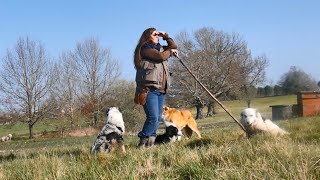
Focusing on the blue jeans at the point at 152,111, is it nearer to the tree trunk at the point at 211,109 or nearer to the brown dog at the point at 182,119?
the brown dog at the point at 182,119

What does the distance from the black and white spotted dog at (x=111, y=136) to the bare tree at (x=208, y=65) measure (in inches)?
1759

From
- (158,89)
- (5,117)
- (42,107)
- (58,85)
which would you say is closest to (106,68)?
(58,85)

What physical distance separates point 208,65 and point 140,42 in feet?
156

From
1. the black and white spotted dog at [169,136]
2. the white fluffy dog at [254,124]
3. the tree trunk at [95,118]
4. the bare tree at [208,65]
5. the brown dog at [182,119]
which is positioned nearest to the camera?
the white fluffy dog at [254,124]

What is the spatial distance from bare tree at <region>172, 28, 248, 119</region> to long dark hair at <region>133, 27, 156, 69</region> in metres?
44.3

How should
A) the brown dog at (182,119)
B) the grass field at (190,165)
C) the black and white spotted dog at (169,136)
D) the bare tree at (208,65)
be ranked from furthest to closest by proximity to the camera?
the bare tree at (208,65) < the brown dog at (182,119) < the black and white spotted dog at (169,136) < the grass field at (190,165)

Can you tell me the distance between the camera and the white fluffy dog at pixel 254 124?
684 cm

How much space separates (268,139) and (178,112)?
18.1 ft

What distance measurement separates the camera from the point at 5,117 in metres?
39.4

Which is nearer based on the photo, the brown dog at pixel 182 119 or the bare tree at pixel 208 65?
the brown dog at pixel 182 119

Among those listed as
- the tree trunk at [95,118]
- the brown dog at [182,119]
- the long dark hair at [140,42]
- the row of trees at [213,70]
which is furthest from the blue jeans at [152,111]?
the row of trees at [213,70]

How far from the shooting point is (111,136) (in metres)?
6.72

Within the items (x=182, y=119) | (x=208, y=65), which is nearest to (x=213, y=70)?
(x=208, y=65)

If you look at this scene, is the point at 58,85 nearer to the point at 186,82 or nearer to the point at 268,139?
the point at 186,82
